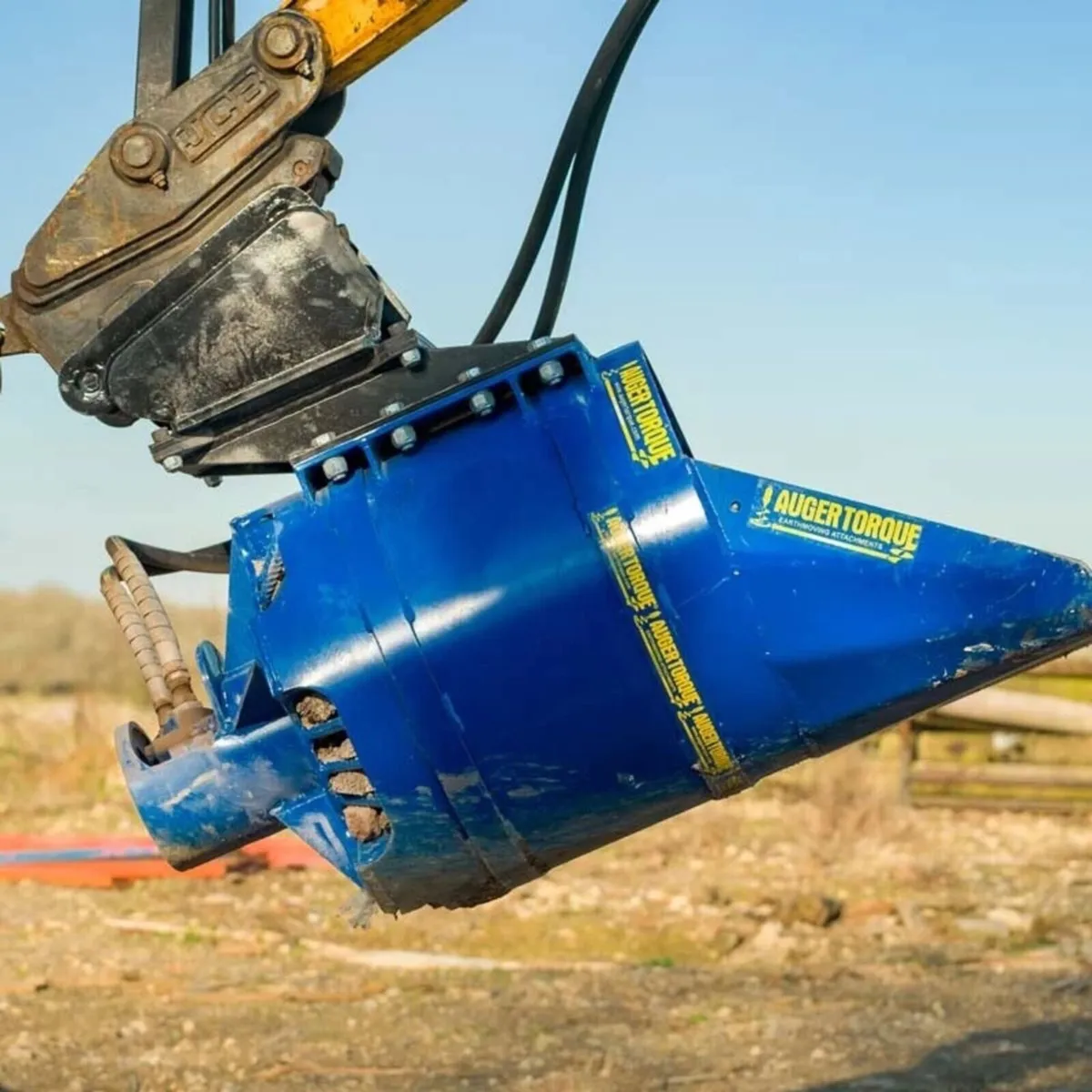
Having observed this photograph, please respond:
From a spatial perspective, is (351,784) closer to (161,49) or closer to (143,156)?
(143,156)

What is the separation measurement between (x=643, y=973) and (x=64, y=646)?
1008 inches

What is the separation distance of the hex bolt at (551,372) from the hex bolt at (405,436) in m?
0.24

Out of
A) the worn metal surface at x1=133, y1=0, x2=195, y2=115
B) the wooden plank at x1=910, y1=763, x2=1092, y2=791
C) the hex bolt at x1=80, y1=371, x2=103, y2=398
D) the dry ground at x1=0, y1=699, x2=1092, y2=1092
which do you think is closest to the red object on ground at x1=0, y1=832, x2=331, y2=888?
the dry ground at x1=0, y1=699, x2=1092, y2=1092

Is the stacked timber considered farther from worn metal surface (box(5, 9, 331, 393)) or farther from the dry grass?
worn metal surface (box(5, 9, 331, 393))

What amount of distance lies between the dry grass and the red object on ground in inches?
345

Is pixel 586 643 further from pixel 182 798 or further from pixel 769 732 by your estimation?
pixel 182 798

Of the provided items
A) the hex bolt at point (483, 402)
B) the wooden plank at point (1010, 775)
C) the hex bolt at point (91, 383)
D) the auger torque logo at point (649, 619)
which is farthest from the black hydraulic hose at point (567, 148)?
the wooden plank at point (1010, 775)

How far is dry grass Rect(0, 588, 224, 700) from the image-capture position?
26.4 metres

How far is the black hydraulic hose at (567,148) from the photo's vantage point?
3.85m

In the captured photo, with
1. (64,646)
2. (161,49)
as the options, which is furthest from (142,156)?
(64,646)

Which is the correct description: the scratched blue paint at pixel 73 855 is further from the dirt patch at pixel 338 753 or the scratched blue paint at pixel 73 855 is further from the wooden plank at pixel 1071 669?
the dirt patch at pixel 338 753

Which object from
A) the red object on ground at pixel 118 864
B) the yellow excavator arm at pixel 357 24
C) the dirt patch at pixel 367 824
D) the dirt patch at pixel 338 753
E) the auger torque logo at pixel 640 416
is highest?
the yellow excavator arm at pixel 357 24

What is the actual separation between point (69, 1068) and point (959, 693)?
5537 millimetres

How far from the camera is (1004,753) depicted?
14.3m
